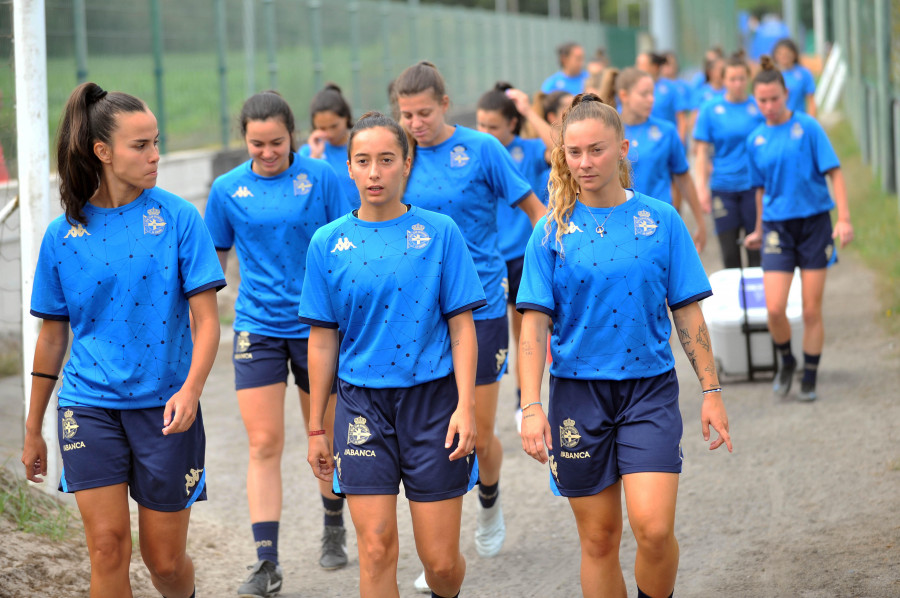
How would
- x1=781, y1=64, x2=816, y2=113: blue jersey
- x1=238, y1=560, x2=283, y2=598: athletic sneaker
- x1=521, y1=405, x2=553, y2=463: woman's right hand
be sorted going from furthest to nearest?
x1=781, y1=64, x2=816, y2=113: blue jersey → x1=238, y1=560, x2=283, y2=598: athletic sneaker → x1=521, y1=405, x2=553, y2=463: woman's right hand

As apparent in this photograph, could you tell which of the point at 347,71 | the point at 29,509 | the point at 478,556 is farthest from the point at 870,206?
the point at 29,509

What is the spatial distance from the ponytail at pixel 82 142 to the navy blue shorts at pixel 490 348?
2121 mm

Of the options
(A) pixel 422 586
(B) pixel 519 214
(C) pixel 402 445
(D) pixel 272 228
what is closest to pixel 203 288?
(C) pixel 402 445

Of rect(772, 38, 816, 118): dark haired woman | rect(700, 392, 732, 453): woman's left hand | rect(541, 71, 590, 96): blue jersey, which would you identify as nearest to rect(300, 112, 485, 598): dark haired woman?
rect(700, 392, 732, 453): woman's left hand

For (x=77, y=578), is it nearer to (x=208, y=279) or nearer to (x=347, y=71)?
(x=208, y=279)

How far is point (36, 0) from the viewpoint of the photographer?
6211 millimetres

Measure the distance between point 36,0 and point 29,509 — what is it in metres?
2.64

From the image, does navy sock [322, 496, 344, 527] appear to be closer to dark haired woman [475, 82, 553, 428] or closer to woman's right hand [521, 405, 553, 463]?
dark haired woman [475, 82, 553, 428]

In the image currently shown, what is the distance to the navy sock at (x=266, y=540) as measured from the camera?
5.56 metres

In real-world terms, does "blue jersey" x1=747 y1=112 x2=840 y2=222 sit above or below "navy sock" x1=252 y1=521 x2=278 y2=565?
above

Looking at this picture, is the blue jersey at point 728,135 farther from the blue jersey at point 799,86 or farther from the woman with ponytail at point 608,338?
the woman with ponytail at point 608,338

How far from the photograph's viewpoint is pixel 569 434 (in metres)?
4.22

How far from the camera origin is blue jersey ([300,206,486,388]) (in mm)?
4219

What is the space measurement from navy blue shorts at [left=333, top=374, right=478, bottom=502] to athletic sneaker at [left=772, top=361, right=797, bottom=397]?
16.4ft
